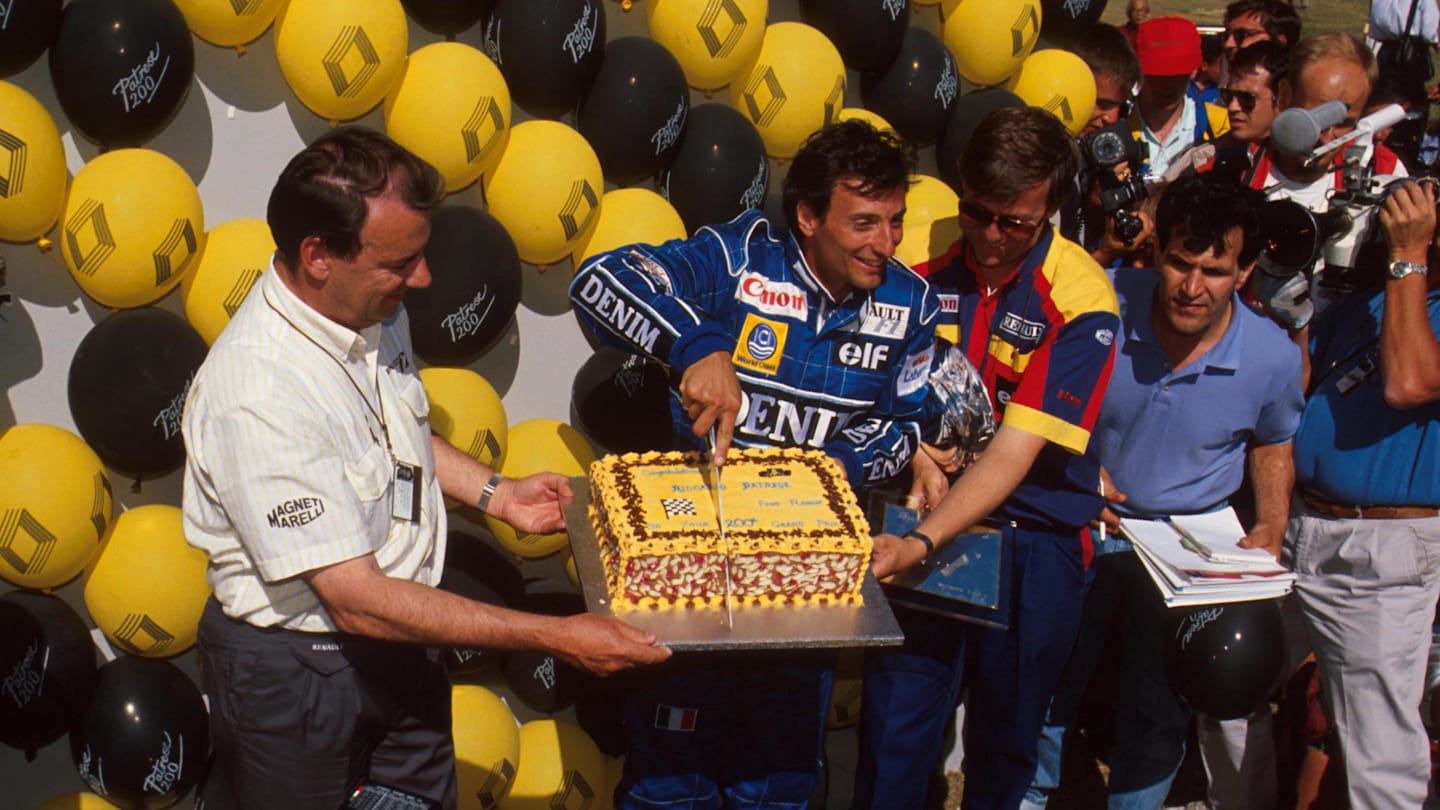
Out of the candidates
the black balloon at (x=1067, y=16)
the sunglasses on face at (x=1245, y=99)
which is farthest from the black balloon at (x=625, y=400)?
the sunglasses on face at (x=1245, y=99)

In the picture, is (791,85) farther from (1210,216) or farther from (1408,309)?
(1408,309)

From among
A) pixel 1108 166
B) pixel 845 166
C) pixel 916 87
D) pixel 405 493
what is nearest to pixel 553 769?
pixel 405 493

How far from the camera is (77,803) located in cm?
416

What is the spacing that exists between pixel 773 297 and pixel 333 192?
54.7 inches

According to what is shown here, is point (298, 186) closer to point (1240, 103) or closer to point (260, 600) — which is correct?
point (260, 600)

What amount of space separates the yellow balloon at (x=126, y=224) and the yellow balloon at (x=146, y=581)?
72 centimetres

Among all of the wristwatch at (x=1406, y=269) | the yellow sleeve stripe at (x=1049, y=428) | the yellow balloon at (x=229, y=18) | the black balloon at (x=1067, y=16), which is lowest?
the yellow sleeve stripe at (x=1049, y=428)

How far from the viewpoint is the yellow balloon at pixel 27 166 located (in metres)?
3.52

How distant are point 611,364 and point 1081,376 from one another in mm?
1641

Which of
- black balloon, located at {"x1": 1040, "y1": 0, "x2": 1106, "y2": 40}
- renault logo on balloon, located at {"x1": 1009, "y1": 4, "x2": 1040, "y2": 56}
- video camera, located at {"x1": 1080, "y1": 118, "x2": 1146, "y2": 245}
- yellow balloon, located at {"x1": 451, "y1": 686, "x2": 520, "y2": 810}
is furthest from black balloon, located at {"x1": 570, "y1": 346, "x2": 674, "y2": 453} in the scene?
black balloon, located at {"x1": 1040, "y1": 0, "x2": 1106, "y2": 40}

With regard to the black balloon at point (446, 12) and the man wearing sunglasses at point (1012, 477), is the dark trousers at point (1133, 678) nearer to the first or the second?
the man wearing sunglasses at point (1012, 477)

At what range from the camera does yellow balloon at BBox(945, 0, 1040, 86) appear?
5230mm

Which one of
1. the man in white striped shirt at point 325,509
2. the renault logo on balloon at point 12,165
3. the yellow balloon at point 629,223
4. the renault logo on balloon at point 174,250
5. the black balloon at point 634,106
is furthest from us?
the yellow balloon at point 629,223

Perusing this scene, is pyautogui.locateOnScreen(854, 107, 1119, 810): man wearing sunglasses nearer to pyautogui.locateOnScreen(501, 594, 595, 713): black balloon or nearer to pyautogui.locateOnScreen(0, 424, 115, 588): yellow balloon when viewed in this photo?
pyautogui.locateOnScreen(501, 594, 595, 713): black balloon
